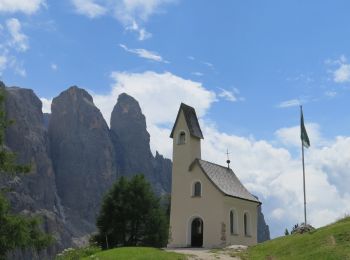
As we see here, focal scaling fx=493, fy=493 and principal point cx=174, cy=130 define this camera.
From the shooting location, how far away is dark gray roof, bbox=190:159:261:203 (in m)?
43.1

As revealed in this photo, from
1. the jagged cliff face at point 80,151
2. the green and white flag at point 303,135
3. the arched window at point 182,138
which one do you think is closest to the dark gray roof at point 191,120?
the arched window at point 182,138

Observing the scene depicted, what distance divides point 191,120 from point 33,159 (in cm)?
11214

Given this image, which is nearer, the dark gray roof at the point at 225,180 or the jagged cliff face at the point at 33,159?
the dark gray roof at the point at 225,180

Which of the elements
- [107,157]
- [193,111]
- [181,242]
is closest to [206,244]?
[181,242]

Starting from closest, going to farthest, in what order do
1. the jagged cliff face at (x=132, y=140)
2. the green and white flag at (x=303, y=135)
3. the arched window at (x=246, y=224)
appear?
the green and white flag at (x=303, y=135), the arched window at (x=246, y=224), the jagged cliff face at (x=132, y=140)

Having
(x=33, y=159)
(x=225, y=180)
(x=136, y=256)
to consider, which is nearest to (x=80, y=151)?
(x=33, y=159)

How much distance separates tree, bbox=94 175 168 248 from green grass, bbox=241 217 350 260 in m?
24.6

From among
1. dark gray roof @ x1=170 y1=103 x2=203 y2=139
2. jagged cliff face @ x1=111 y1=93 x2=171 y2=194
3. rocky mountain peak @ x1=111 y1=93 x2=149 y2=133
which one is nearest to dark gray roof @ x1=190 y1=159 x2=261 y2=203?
dark gray roof @ x1=170 y1=103 x2=203 y2=139

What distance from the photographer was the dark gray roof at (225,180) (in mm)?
43094

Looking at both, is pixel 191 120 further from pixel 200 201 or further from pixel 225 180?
pixel 200 201

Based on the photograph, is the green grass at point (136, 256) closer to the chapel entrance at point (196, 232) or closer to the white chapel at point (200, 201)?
the white chapel at point (200, 201)

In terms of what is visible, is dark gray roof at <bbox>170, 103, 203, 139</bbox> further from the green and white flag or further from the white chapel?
the green and white flag

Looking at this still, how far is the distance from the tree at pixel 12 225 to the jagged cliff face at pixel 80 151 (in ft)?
476

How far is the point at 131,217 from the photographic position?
5434 centimetres
